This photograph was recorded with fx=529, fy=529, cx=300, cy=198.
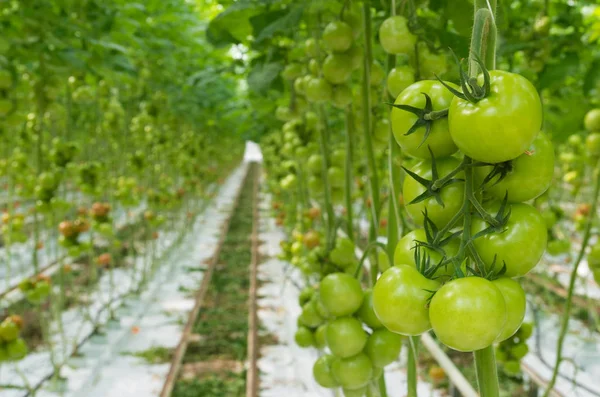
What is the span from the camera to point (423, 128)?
0.58m

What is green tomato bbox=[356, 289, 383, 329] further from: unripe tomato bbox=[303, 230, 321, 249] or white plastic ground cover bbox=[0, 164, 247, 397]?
white plastic ground cover bbox=[0, 164, 247, 397]

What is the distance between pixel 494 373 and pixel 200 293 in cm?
550

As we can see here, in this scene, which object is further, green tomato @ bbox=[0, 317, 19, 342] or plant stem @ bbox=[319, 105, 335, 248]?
green tomato @ bbox=[0, 317, 19, 342]

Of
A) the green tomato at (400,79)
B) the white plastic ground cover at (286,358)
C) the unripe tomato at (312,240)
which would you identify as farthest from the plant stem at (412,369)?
the white plastic ground cover at (286,358)

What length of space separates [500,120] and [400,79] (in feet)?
1.53

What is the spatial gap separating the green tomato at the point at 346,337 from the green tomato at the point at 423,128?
0.61m

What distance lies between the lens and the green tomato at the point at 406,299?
567 millimetres

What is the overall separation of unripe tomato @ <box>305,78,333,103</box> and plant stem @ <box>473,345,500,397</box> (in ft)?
3.02

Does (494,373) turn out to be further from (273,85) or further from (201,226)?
(201,226)

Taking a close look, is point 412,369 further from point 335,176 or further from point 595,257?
point 595,257

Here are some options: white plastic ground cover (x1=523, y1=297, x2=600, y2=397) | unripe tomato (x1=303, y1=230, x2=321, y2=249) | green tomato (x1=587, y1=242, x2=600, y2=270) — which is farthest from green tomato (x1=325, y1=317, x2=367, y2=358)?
white plastic ground cover (x1=523, y1=297, x2=600, y2=397)

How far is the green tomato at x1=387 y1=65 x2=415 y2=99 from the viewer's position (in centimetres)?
91

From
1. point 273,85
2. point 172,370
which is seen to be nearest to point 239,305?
point 172,370

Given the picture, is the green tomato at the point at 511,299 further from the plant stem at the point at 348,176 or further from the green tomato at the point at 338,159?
the green tomato at the point at 338,159
